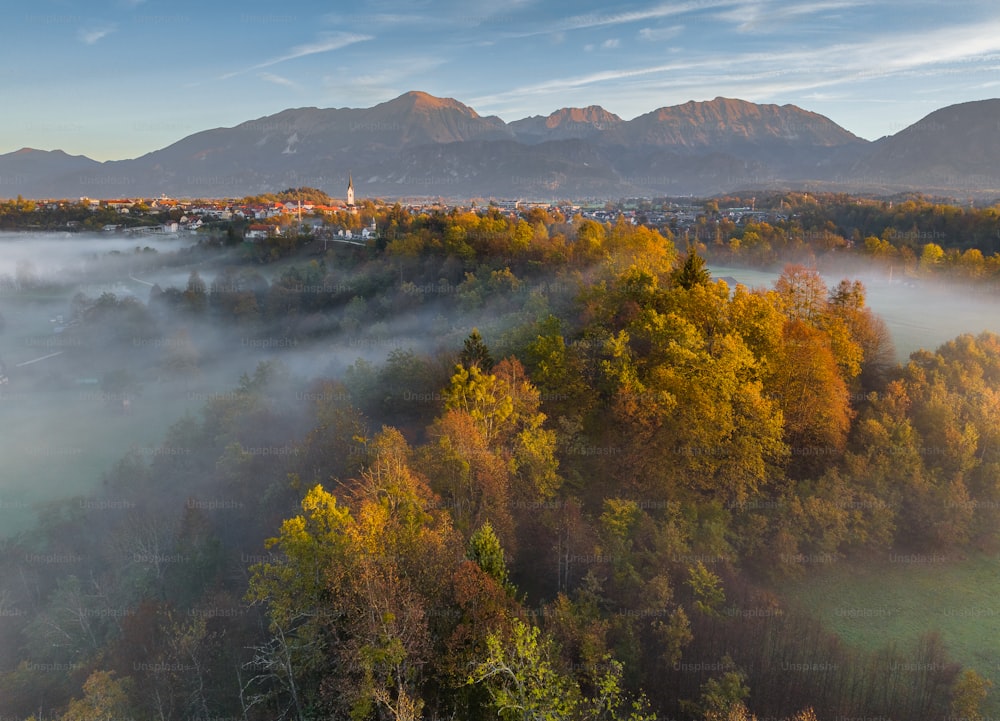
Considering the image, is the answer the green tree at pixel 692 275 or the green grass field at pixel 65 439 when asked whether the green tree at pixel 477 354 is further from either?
the green grass field at pixel 65 439

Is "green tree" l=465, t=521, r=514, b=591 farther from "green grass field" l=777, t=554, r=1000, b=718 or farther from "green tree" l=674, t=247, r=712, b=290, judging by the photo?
"green tree" l=674, t=247, r=712, b=290

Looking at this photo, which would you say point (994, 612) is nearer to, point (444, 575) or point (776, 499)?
point (776, 499)

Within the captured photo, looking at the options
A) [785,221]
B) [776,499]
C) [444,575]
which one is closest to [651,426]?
[776,499]

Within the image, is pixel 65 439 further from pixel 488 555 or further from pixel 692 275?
pixel 692 275

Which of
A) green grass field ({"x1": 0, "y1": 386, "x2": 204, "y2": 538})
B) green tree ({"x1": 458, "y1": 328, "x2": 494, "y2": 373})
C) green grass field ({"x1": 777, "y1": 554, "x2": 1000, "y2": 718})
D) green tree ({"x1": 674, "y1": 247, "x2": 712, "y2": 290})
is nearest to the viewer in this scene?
green grass field ({"x1": 777, "y1": 554, "x2": 1000, "y2": 718})

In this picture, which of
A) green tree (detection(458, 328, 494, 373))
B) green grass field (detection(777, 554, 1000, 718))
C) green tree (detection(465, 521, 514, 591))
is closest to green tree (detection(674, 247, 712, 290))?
green tree (detection(458, 328, 494, 373))

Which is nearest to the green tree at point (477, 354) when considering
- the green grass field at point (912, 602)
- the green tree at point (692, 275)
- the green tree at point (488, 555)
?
the green tree at point (692, 275)

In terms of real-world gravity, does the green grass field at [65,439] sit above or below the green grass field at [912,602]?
below

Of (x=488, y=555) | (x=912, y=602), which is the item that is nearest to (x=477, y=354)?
(x=488, y=555)
